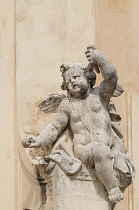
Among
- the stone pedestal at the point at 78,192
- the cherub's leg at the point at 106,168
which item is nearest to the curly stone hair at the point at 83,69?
the cherub's leg at the point at 106,168

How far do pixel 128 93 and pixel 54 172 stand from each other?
160cm

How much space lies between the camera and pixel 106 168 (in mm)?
11031

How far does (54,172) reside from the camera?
11125 mm

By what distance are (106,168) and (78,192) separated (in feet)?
0.93

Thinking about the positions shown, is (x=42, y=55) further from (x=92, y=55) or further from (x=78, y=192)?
(x=78, y=192)

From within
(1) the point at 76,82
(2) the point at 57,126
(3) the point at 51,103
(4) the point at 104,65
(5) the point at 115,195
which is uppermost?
(4) the point at 104,65

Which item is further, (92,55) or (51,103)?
(51,103)

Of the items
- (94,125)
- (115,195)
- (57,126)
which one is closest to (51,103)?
(57,126)

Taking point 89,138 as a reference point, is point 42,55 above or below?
above

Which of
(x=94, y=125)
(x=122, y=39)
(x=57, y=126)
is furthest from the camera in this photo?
(x=122, y=39)

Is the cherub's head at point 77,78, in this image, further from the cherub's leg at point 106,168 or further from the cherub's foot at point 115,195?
the cherub's foot at point 115,195

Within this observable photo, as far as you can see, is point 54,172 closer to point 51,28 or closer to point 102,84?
point 102,84

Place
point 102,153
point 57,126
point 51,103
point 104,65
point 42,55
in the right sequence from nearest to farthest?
1. point 102,153
2. point 104,65
3. point 57,126
4. point 51,103
5. point 42,55

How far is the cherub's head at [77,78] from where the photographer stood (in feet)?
37.1
